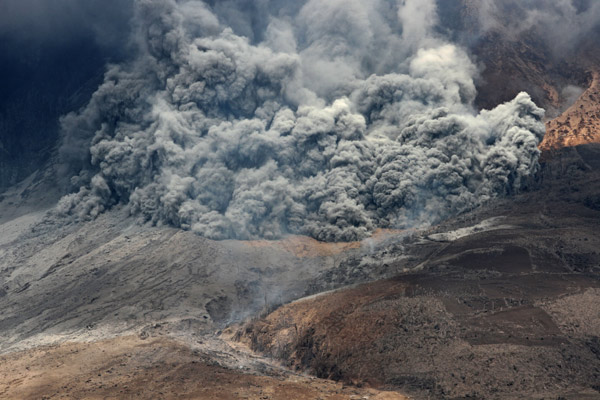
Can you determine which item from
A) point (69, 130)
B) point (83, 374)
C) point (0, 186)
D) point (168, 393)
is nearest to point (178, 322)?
point (83, 374)

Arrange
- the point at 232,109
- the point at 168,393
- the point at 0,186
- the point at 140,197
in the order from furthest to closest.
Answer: the point at 0,186 < the point at 232,109 < the point at 140,197 < the point at 168,393

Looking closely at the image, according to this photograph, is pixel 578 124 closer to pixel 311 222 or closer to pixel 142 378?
pixel 311 222

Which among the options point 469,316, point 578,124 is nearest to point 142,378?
point 469,316

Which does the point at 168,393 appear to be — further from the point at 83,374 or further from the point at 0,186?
the point at 0,186

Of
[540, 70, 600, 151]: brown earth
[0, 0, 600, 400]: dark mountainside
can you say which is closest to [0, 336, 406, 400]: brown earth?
[0, 0, 600, 400]: dark mountainside

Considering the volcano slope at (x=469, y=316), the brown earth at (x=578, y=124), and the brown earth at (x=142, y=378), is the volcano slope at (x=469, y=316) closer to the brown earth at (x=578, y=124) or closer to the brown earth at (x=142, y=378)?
the brown earth at (x=142, y=378)

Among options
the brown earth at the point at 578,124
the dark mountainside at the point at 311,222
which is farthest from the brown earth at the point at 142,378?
the brown earth at the point at 578,124

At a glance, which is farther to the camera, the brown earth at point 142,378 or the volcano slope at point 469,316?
the brown earth at point 142,378
